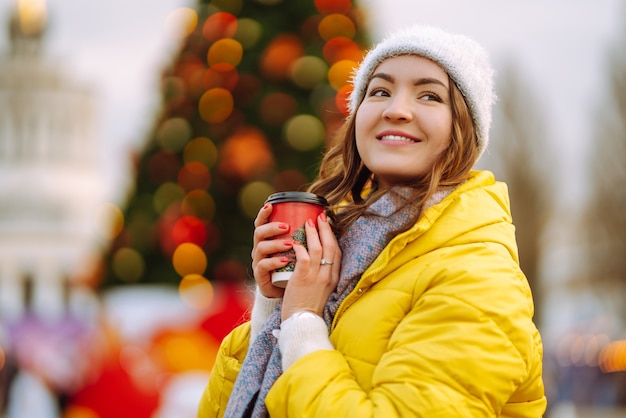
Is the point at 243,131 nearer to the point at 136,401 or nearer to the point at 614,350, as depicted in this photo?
the point at 136,401

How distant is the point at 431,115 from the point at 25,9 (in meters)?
59.7

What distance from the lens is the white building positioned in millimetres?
51000

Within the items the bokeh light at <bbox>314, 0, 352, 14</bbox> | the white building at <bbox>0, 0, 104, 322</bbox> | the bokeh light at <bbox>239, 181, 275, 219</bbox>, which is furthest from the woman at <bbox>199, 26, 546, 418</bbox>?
the white building at <bbox>0, 0, 104, 322</bbox>

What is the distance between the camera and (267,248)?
185cm

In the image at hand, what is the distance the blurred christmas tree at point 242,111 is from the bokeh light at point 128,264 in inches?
19.9

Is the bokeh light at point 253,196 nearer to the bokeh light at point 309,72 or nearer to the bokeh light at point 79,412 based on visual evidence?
the bokeh light at point 309,72

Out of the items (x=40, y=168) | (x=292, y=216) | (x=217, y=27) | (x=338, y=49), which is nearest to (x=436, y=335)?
(x=292, y=216)

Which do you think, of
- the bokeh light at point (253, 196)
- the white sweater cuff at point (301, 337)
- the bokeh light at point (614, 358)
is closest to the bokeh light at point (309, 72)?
the bokeh light at point (253, 196)

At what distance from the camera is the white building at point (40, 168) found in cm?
5100

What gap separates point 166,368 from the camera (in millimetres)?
6434

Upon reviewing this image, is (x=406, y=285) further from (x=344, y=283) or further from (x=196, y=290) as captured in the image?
(x=196, y=290)

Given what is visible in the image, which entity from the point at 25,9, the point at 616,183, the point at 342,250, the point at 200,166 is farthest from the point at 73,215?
the point at 342,250

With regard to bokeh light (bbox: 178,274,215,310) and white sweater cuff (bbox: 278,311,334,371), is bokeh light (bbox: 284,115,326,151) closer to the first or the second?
bokeh light (bbox: 178,274,215,310)

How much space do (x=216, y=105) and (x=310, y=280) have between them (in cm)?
671
